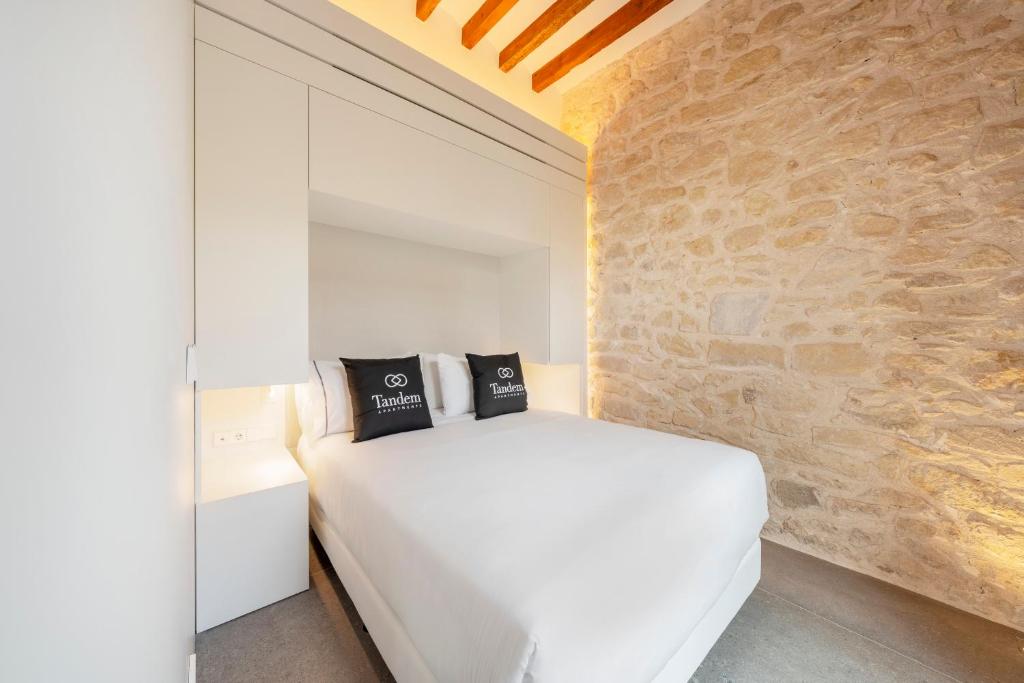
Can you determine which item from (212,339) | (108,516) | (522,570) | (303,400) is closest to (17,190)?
(108,516)

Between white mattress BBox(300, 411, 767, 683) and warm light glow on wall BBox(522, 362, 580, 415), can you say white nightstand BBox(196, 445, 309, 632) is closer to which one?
white mattress BBox(300, 411, 767, 683)

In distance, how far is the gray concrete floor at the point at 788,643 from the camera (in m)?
1.36

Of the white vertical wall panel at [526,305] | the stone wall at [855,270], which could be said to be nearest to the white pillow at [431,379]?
the white vertical wall panel at [526,305]

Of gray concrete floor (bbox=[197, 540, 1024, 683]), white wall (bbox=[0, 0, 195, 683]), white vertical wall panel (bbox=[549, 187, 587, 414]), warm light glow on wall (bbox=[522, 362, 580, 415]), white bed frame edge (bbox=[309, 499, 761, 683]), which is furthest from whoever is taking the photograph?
warm light glow on wall (bbox=[522, 362, 580, 415])

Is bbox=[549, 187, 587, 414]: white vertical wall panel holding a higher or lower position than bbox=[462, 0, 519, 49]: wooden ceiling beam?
lower

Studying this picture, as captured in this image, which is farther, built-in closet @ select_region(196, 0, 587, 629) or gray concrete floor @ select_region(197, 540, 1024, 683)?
built-in closet @ select_region(196, 0, 587, 629)

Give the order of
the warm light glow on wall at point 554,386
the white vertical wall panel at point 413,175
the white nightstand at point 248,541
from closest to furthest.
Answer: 1. the white nightstand at point 248,541
2. the white vertical wall panel at point 413,175
3. the warm light glow on wall at point 554,386

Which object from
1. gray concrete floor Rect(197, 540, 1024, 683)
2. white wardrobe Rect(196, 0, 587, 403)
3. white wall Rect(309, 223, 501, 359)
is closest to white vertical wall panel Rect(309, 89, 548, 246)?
white wardrobe Rect(196, 0, 587, 403)

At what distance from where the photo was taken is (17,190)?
26 centimetres

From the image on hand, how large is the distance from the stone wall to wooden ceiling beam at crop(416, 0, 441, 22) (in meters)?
1.62

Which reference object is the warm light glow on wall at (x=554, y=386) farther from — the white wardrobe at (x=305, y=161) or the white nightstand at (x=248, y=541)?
the white nightstand at (x=248, y=541)

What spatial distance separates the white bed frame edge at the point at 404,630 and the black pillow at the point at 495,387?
1.20m

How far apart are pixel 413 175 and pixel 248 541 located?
6.87ft

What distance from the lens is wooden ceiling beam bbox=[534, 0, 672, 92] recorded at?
8.39 feet
